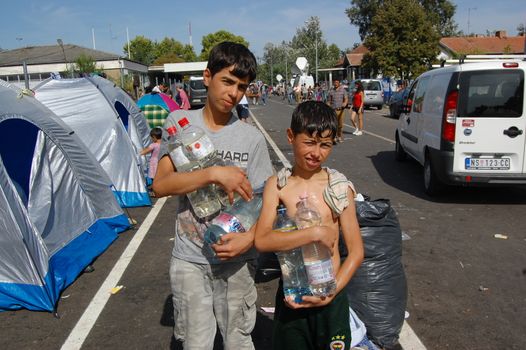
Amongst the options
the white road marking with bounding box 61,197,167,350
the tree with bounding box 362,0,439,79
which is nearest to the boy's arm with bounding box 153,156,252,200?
the white road marking with bounding box 61,197,167,350

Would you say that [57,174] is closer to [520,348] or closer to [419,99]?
[520,348]

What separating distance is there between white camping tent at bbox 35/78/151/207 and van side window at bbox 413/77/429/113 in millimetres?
4807

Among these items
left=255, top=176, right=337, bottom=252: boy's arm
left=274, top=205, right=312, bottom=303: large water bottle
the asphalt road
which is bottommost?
the asphalt road

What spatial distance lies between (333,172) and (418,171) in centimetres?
776

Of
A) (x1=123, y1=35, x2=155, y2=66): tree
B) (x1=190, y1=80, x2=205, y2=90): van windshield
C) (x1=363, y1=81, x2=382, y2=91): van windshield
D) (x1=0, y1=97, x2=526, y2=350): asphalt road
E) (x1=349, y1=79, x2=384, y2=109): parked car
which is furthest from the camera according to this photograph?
(x1=123, y1=35, x2=155, y2=66): tree

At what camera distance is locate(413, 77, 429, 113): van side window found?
7993mm

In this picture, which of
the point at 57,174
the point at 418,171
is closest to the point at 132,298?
the point at 57,174

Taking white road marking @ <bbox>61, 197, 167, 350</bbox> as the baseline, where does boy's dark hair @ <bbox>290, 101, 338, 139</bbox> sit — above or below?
above

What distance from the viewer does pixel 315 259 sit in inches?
78.3

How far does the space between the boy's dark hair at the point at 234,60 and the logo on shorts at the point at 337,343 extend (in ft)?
4.16

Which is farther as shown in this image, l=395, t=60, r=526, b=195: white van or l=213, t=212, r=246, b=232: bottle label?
l=395, t=60, r=526, b=195: white van

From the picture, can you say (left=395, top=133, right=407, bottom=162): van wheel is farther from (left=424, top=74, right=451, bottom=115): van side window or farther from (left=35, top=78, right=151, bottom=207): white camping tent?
(left=35, top=78, right=151, bottom=207): white camping tent

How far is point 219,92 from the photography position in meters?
2.21

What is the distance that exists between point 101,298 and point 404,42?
110 feet
